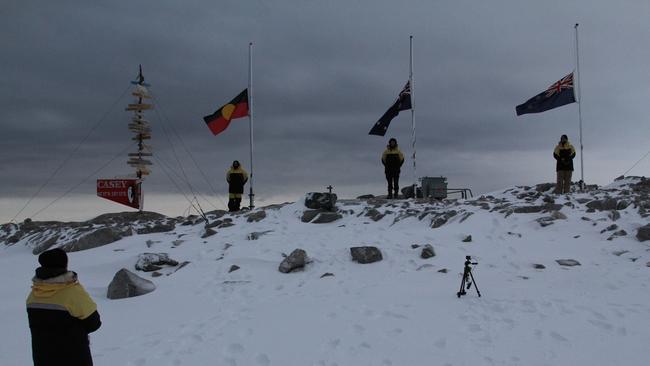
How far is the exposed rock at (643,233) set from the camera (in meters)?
10.4

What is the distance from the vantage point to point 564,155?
58.3 ft

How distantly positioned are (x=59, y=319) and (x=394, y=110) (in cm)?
1835

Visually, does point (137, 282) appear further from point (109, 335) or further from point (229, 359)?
point (229, 359)

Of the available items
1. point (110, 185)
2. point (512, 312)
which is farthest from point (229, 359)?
point (110, 185)

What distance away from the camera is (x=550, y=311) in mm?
6965

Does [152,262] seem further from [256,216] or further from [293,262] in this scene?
[256,216]

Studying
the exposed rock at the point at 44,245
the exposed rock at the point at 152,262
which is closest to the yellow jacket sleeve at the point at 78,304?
the exposed rock at the point at 152,262

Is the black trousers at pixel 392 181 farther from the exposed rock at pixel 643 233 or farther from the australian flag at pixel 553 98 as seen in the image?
the exposed rock at pixel 643 233

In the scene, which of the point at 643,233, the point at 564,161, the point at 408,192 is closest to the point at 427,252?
the point at 643,233

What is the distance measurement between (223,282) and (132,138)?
42.4 ft

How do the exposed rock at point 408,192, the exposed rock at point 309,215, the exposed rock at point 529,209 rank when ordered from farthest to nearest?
the exposed rock at point 408,192 < the exposed rock at point 309,215 < the exposed rock at point 529,209

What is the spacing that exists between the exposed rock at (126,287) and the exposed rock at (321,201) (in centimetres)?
776

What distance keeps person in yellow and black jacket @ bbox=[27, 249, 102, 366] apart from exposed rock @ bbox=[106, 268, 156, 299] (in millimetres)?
5259

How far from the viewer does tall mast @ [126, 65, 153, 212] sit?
20281 millimetres
